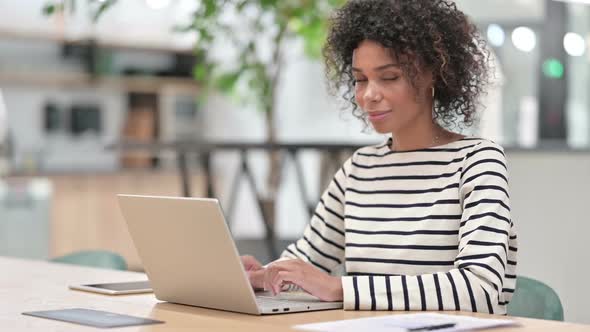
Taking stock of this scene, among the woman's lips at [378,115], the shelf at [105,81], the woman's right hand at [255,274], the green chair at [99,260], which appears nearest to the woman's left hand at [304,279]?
the woman's right hand at [255,274]

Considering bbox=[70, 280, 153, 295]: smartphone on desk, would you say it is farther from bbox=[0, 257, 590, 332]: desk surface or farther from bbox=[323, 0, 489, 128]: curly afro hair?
bbox=[323, 0, 489, 128]: curly afro hair

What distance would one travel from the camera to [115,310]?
6.36 feet

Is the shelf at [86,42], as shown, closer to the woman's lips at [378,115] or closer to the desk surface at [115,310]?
the desk surface at [115,310]

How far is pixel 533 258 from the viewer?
146 inches

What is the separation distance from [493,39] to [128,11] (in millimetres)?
2900

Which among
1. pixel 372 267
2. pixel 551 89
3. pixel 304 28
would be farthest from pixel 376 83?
pixel 551 89

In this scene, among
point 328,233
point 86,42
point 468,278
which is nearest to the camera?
point 468,278

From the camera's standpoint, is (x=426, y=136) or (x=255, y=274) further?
(x=426, y=136)

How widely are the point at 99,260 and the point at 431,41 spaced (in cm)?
133

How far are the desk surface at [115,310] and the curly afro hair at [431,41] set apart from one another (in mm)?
589

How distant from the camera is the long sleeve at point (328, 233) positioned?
237cm

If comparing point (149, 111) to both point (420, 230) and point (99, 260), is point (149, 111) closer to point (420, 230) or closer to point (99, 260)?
point (99, 260)

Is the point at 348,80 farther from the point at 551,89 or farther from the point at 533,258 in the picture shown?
the point at 551,89

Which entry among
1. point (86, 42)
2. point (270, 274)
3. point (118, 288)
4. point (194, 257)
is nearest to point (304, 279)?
point (270, 274)
